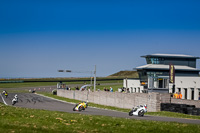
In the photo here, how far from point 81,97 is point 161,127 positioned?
4708cm

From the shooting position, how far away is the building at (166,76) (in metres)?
51.2

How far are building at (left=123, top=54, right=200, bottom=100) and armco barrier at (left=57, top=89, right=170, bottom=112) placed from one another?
3724 mm

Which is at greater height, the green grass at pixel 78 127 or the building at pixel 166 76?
the building at pixel 166 76

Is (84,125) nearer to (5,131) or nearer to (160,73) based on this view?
(5,131)

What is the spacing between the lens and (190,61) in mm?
81375

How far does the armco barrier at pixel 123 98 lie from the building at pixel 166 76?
372 cm

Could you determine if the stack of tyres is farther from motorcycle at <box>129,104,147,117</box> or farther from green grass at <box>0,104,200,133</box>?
green grass at <box>0,104,200,133</box>

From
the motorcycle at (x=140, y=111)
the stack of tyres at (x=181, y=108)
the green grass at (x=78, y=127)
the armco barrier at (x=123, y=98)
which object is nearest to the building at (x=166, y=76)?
the armco barrier at (x=123, y=98)

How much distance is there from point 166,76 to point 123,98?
27245mm

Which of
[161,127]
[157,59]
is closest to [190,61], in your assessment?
[157,59]

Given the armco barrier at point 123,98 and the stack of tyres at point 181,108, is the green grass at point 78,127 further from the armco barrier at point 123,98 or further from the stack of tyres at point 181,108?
the armco barrier at point 123,98

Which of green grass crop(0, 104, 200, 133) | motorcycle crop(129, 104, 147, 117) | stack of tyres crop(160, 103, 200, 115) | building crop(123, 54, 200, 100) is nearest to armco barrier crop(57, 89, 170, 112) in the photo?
stack of tyres crop(160, 103, 200, 115)

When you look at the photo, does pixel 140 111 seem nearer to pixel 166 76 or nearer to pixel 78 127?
pixel 78 127

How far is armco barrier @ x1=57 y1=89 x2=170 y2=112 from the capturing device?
3556 centimetres
